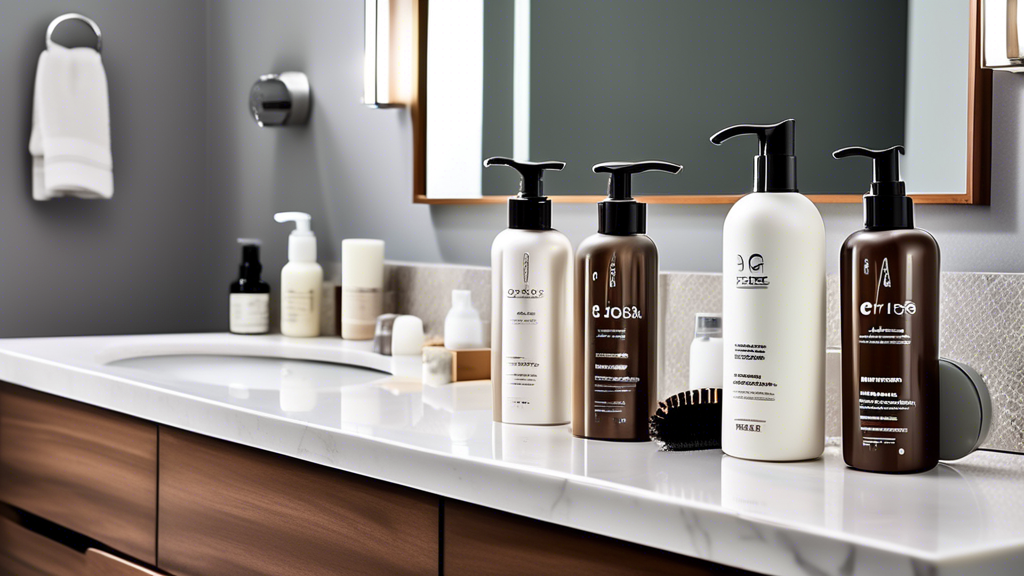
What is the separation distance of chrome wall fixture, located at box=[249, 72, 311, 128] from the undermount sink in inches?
17.5

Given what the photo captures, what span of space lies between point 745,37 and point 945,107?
0.26 metres

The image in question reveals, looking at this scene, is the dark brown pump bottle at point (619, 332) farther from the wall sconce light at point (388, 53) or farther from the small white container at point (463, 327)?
the wall sconce light at point (388, 53)

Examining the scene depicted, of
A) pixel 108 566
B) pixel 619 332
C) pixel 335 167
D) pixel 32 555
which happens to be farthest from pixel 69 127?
pixel 619 332

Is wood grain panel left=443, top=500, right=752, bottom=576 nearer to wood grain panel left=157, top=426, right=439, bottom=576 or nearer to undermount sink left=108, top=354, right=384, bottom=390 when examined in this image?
wood grain panel left=157, top=426, right=439, bottom=576

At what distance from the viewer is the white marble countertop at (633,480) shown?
0.58m

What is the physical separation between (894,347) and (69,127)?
1524mm

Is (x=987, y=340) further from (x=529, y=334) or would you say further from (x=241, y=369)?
(x=241, y=369)

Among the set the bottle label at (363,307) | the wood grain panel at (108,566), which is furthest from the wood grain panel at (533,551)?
the bottle label at (363,307)

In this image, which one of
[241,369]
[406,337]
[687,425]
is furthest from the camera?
[241,369]

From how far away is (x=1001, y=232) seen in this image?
0.93m

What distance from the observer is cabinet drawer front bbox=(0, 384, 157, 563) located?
1146mm

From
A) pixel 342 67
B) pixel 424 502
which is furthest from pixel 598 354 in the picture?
pixel 342 67

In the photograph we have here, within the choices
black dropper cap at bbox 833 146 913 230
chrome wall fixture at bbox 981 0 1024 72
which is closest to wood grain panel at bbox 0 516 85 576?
black dropper cap at bbox 833 146 913 230

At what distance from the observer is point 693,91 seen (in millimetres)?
1201
